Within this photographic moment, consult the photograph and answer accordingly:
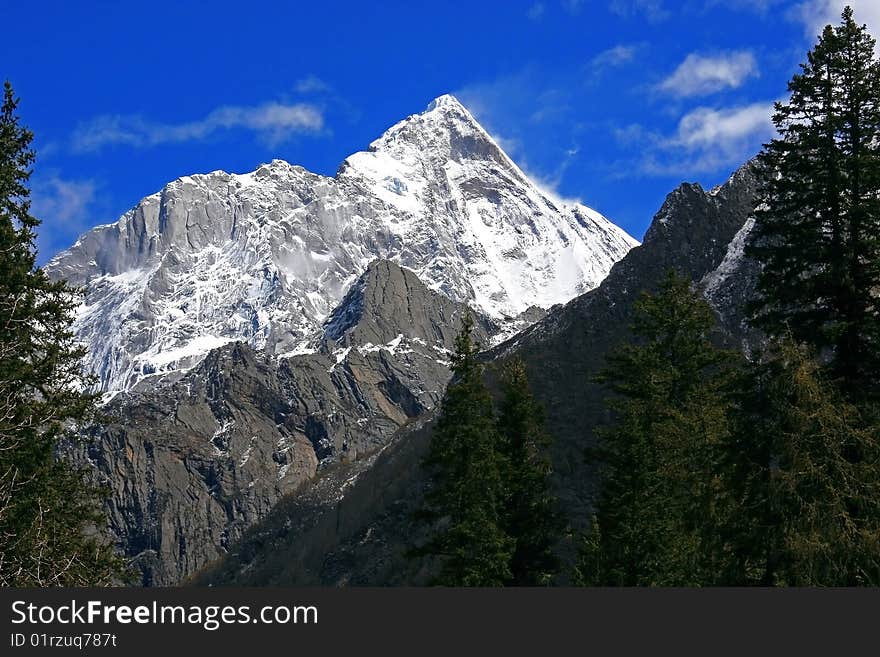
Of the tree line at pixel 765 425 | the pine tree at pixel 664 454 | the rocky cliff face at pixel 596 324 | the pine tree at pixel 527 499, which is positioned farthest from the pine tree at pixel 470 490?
the rocky cliff face at pixel 596 324

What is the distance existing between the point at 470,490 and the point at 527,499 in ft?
14.5

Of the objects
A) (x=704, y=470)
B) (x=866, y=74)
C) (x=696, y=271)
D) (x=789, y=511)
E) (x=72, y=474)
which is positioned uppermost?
(x=696, y=271)

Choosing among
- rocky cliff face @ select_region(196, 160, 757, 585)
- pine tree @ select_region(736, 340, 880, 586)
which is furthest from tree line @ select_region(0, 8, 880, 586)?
rocky cliff face @ select_region(196, 160, 757, 585)

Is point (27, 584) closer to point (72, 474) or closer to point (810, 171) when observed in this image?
point (72, 474)

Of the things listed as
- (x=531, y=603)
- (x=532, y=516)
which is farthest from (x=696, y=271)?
(x=531, y=603)

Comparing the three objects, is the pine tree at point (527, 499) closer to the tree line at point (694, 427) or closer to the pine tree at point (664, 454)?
the tree line at point (694, 427)

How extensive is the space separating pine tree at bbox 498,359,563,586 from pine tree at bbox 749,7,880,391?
12.3m

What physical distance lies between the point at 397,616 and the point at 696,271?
490 ft

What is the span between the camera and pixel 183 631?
53.0 feet

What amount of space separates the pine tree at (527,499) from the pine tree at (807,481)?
13771 mm

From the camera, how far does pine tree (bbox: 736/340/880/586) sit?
890 inches

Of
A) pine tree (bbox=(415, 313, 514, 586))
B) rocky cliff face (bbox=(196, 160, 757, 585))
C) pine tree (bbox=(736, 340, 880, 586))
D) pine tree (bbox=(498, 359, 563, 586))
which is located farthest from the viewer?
rocky cliff face (bbox=(196, 160, 757, 585))

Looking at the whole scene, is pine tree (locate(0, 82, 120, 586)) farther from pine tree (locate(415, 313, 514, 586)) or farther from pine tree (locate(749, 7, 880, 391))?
pine tree (locate(749, 7, 880, 391))

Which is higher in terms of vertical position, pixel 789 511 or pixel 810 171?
pixel 810 171
